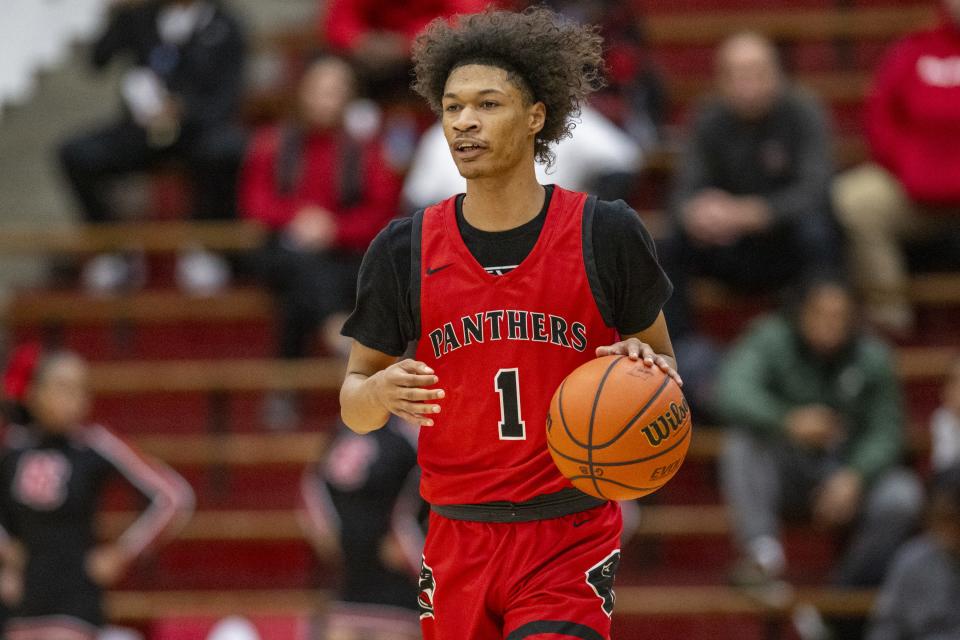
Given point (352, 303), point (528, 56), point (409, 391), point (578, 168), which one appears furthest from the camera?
point (352, 303)

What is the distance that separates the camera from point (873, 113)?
7855 millimetres

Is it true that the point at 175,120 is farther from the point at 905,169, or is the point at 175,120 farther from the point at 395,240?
the point at 395,240

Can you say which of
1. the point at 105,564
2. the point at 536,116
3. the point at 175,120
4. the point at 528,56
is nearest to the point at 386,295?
the point at 536,116

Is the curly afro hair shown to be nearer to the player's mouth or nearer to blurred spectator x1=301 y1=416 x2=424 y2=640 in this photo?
the player's mouth

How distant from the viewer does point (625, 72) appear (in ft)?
26.9

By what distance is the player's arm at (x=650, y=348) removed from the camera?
365 cm

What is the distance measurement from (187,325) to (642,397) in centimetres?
565

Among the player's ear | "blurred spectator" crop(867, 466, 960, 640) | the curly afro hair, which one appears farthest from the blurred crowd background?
the player's ear

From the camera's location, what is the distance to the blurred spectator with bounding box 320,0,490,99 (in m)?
8.84

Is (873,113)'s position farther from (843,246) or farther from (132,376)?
(132,376)

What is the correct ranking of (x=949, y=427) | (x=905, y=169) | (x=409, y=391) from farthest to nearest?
(x=905, y=169)
(x=949, y=427)
(x=409, y=391)

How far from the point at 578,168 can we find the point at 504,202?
3217 millimetres

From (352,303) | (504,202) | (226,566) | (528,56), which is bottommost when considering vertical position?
(226,566)

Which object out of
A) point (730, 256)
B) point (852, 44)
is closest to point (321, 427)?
point (730, 256)
